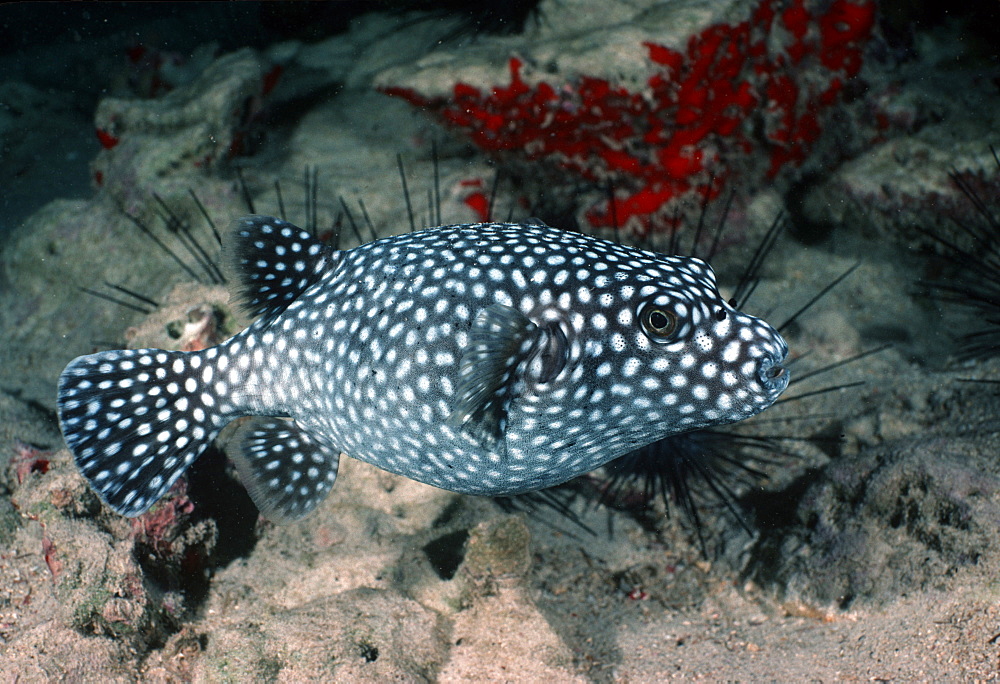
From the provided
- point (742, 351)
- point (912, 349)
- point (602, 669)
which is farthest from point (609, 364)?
point (912, 349)

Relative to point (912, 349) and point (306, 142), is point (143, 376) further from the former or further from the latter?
point (912, 349)

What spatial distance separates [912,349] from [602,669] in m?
4.27

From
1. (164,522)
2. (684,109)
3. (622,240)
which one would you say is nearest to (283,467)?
(164,522)

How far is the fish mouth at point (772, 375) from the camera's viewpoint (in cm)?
215

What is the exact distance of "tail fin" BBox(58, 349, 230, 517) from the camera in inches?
106

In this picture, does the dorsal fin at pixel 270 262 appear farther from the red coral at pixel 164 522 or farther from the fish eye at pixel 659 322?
the fish eye at pixel 659 322

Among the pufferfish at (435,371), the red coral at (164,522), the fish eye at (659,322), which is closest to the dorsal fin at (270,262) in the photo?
the pufferfish at (435,371)

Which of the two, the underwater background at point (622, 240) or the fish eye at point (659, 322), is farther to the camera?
the underwater background at point (622, 240)

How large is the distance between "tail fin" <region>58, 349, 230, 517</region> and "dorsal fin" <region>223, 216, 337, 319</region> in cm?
38

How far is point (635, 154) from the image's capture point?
18.7ft

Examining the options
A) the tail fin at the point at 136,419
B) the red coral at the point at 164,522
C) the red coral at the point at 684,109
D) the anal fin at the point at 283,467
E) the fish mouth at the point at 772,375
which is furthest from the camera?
the red coral at the point at 684,109

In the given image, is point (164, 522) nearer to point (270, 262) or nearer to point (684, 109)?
point (270, 262)

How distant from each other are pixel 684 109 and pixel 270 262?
4267 mm

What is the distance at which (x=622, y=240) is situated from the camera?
19.6 feet
